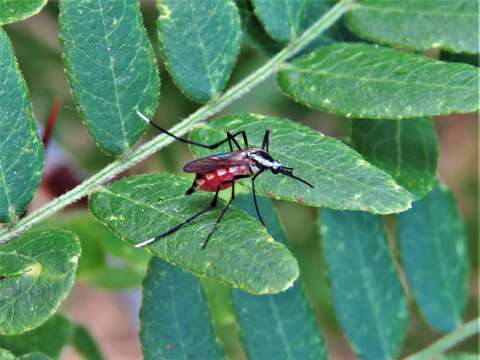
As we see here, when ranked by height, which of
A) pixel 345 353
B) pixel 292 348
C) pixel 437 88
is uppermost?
pixel 437 88

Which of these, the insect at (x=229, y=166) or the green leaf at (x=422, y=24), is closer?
the insect at (x=229, y=166)

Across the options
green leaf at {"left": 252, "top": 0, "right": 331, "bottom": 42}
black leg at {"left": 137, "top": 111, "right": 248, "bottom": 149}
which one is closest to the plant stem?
black leg at {"left": 137, "top": 111, "right": 248, "bottom": 149}

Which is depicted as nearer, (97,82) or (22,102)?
(22,102)

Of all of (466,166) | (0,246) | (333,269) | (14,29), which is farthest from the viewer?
(466,166)

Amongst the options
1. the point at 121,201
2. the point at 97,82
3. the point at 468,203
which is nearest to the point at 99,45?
the point at 97,82

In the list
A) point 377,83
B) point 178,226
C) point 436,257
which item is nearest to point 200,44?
point 377,83

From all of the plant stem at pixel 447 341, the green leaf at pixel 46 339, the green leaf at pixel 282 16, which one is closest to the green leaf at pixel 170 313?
the green leaf at pixel 46 339

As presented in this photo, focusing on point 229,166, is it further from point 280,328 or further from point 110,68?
point 280,328

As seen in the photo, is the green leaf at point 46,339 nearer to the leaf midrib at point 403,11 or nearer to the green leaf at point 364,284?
the green leaf at point 364,284

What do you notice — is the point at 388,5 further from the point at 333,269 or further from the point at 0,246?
the point at 0,246
